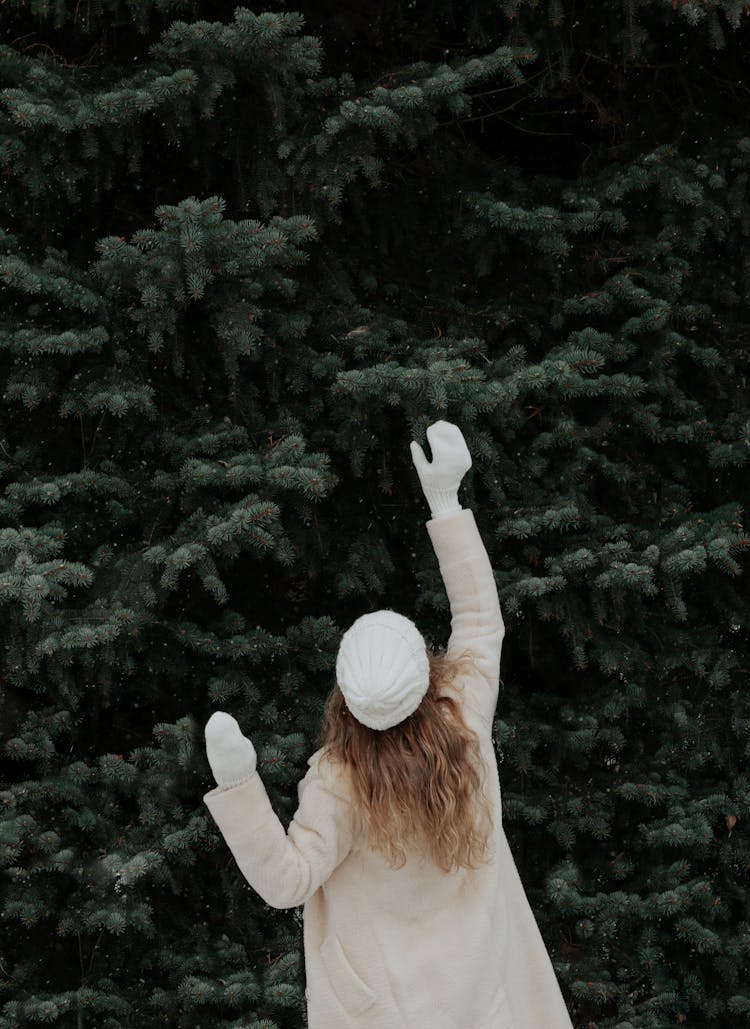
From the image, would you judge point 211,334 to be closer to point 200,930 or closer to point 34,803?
point 34,803

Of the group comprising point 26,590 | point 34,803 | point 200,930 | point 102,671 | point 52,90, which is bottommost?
point 200,930

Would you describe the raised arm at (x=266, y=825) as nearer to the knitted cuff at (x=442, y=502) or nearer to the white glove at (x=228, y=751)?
the white glove at (x=228, y=751)

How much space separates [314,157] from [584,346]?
1.17 m

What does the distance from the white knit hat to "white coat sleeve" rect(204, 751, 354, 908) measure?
0.22 metres

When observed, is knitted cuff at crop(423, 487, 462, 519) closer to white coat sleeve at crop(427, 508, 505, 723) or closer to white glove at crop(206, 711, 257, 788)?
white coat sleeve at crop(427, 508, 505, 723)

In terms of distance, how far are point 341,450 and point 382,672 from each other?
1.65 m

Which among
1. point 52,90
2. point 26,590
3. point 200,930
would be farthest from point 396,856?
point 52,90

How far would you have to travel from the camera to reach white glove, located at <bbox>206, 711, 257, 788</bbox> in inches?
87.0

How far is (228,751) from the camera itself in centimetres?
222

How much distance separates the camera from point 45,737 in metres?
3.41

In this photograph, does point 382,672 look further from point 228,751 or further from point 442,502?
point 442,502

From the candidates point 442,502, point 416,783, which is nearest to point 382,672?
point 416,783

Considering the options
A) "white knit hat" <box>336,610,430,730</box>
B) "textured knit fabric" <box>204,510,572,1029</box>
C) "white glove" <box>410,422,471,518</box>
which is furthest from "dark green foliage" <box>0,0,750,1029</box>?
"white knit hat" <box>336,610,430,730</box>

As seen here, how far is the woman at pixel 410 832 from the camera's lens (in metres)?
2.26
